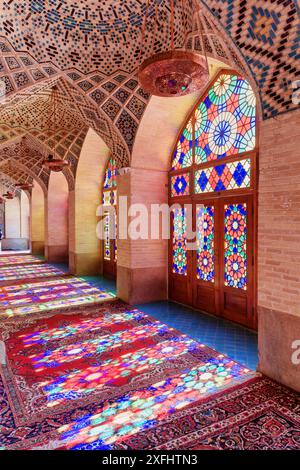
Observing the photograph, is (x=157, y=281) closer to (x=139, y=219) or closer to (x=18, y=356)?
(x=139, y=219)

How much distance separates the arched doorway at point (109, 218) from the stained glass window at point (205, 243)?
3.38 meters

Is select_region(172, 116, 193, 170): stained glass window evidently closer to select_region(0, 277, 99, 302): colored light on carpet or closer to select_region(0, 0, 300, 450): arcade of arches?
select_region(0, 0, 300, 450): arcade of arches

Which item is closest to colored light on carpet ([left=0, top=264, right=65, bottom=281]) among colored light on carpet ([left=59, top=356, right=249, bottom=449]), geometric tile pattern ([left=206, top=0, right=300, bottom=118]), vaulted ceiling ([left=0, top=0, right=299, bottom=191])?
vaulted ceiling ([left=0, top=0, right=299, bottom=191])

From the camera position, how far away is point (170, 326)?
447cm

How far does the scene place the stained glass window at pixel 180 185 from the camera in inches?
217

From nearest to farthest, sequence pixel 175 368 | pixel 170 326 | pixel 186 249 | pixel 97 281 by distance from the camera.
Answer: pixel 175 368, pixel 170 326, pixel 186 249, pixel 97 281

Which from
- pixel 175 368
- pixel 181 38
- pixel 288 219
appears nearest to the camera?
pixel 288 219

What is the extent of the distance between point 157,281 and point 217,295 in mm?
1460

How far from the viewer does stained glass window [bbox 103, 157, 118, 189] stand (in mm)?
8118

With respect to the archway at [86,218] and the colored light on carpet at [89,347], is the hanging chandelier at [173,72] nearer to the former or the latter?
the colored light on carpet at [89,347]

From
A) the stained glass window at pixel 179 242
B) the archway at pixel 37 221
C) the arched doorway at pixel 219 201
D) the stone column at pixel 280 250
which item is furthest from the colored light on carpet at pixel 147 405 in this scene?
the archway at pixel 37 221

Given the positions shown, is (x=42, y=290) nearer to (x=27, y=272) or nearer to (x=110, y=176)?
(x=27, y=272)

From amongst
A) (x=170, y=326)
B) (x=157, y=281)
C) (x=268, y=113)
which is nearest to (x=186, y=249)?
(x=157, y=281)

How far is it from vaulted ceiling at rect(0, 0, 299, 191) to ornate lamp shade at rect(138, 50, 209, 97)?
597mm
